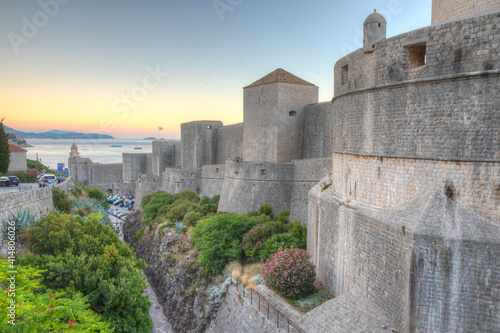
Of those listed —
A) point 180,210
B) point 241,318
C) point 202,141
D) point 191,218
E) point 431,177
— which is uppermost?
point 202,141

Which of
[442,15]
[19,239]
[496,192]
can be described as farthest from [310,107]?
[19,239]

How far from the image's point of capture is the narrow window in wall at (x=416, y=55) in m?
7.80

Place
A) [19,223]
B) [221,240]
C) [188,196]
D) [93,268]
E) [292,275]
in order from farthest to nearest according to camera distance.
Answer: [188,196]
[221,240]
[19,223]
[292,275]
[93,268]

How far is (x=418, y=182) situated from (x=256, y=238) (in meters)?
8.37

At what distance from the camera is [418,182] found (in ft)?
24.8

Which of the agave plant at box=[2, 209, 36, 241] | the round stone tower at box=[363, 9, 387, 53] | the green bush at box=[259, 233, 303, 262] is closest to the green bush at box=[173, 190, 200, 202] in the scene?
the green bush at box=[259, 233, 303, 262]

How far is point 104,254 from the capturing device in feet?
36.0

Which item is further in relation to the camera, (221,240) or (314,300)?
(221,240)

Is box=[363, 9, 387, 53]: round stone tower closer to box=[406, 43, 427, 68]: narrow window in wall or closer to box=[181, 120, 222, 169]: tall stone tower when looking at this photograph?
box=[406, 43, 427, 68]: narrow window in wall

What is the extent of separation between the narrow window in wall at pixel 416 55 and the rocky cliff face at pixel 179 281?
1064 centimetres

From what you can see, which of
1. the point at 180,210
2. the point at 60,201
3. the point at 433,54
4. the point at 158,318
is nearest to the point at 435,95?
the point at 433,54

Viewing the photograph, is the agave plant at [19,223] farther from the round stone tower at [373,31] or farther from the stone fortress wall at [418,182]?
the round stone tower at [373,31]

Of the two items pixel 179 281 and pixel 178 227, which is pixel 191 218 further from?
pixel 179 281

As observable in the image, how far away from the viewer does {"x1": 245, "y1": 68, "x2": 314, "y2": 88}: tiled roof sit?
20.9 metres
